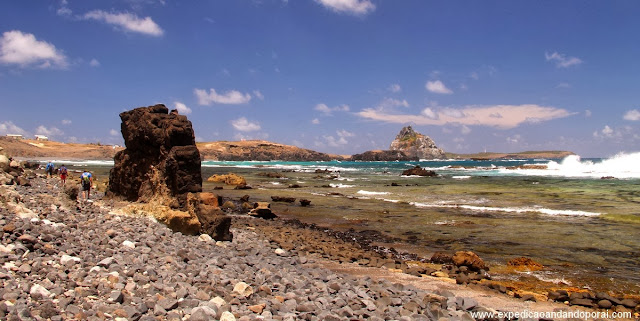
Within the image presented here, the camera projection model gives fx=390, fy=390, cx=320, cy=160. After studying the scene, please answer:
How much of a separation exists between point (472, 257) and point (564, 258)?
381 cm

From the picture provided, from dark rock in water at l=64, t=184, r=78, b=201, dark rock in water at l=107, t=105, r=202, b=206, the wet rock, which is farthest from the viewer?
dark rock in water at l=107, t=105, r=202, b=206

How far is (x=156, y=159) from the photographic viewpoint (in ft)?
55.4

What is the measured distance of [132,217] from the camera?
1266 centimetres

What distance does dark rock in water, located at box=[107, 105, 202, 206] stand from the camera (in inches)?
600

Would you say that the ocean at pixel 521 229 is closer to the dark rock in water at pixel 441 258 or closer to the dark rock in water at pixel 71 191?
the dark rock in water at pixel 441 258

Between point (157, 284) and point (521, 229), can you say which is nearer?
point (157, 284)

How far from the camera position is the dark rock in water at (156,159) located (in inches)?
600

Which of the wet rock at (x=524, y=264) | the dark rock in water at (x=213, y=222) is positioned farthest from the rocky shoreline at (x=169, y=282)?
the wet rock at (x=524, y=264)

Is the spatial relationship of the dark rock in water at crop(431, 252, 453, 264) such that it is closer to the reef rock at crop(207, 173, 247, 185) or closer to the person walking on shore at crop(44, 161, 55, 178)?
the person walking on shore at crop(44, 161, 55, 178)

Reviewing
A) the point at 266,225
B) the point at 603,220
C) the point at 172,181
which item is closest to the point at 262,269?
the point at 172,181

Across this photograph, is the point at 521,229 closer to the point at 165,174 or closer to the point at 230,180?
the point at 165,174

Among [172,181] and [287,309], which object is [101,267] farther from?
[172,181]

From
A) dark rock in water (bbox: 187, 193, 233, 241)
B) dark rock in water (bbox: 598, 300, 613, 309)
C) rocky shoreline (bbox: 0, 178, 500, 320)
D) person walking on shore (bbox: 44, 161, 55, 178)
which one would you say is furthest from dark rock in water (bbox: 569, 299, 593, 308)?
person walking on shore (bbox: 44, 161, 55, 178)

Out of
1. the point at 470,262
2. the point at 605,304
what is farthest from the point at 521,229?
the point at 605,304
